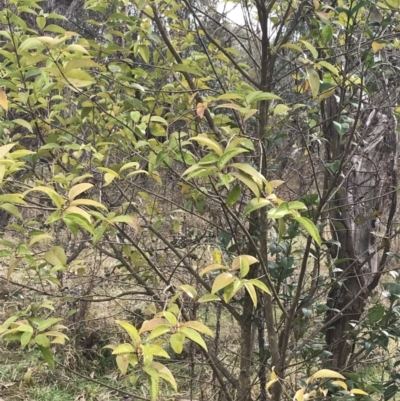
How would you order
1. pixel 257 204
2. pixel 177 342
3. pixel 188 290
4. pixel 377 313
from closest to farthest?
pixel 177 342 < pixel 257 204 < pixel 188 290 < pixel 377 313

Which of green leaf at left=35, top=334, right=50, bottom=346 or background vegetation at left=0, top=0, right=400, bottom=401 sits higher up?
background vegetation at left=0, top=0, right=400, bottom=401

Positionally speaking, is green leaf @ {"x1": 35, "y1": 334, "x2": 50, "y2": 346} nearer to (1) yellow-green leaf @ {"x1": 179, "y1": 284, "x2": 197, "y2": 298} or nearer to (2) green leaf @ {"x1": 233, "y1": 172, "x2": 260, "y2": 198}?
(1) yellow-green leaf @ {"x1": 179, "y1": 284, "x2": 197, "y2": 298}

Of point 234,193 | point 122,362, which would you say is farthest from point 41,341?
point 234,193

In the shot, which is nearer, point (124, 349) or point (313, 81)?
point (124, 349)

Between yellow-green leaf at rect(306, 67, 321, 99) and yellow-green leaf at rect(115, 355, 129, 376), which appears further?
yellow-green leaf at rect(306, 67, 321, 99)

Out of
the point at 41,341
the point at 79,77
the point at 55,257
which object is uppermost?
the point at 79,77

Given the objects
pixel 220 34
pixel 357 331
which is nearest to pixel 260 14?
pixel 357 331

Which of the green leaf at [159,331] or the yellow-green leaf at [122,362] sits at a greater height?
the green leaf at [159,331]

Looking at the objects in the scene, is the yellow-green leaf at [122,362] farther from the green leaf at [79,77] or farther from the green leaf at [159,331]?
the green leaf at [79,77]

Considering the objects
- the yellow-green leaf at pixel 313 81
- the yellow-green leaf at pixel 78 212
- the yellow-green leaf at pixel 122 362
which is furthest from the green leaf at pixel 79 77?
the yellow-green leaf at pixel 122 362

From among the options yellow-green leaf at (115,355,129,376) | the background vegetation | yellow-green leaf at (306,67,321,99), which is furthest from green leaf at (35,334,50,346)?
yellow-green leaf at (306,67,321,99)

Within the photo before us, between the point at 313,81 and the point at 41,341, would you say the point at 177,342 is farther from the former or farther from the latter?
the point at 313,81

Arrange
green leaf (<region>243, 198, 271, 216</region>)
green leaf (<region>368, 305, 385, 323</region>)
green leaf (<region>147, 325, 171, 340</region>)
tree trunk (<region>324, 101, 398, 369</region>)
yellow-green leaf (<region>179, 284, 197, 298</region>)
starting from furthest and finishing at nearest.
→ tree trunk (<region>324, 101, 398, 369</region>)
green leaf (<region>368, 305, 385, 323</region>)
yellow-green leaf (<region>179, 284, 197, 298</region>)
green leaf (<region>243, 198, 271, 216</region>)
green leaf (<region>147, 325, 171, 340</region>)

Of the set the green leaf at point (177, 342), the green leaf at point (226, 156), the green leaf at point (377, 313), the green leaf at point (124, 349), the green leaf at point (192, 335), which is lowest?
the green leaf at point (377, 313)
